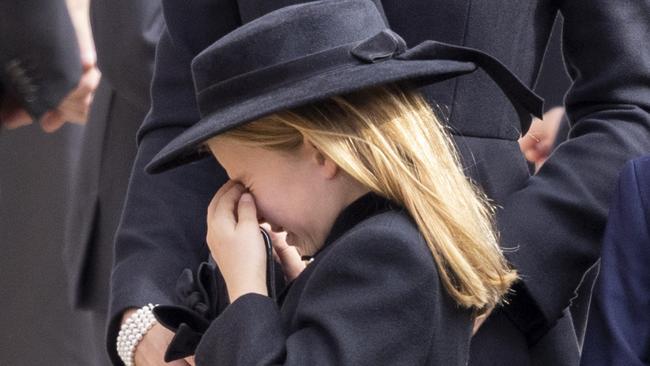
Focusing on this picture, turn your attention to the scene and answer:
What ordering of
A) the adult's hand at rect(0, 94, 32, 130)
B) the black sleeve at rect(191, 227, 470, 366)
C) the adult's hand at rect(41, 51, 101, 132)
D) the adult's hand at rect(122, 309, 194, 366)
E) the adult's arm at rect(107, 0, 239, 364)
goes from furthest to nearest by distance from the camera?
the adult's hand at rect(41, 51, 101, 132)
the adult's hand at rect(0, 94, 32, 130)
the adult's arm at rect(107, 0, 239, 364)
the adult's hand at rect(122, 309, 194, 366)
the black sleeve at rect(191, 227, 470, 366)

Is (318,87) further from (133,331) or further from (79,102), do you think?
(79,102)

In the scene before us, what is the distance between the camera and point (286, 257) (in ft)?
6.97

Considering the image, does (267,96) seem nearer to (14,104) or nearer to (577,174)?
(577,174)

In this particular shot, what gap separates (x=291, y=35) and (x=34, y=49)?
1.38m

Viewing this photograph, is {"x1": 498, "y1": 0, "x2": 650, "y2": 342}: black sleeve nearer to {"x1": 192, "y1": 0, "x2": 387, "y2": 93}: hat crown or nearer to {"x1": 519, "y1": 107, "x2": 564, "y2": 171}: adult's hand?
{"x1": 192, "y1": 0, "x2": 387, "y2": 93}: hat crown

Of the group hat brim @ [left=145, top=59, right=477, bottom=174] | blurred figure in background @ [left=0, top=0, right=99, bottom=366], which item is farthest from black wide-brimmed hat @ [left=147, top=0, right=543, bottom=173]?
blurred figure in background @ [left=0, top=0, right=99, bottom=366]

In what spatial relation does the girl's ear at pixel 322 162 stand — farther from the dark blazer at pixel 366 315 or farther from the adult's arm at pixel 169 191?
the adult's arm at pixel 169 191

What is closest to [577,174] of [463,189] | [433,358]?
[463,189]

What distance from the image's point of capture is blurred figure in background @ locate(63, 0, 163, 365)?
9.94ft

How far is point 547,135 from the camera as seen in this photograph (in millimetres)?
3529

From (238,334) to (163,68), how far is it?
606 millimetres

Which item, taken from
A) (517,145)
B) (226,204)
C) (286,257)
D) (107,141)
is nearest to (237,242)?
(226,204)

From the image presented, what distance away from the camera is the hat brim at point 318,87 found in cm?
181

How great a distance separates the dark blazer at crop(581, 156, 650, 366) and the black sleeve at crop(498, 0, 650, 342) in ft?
0.15
